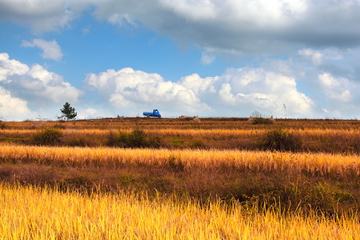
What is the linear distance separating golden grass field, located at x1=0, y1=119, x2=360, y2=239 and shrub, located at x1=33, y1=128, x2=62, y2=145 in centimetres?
633

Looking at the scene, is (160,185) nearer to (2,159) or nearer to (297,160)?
(297,160)

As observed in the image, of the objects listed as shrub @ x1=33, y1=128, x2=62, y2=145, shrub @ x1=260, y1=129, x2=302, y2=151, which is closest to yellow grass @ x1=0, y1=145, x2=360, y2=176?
shrub @ x1=260, y1=129, x2=302, y2=151

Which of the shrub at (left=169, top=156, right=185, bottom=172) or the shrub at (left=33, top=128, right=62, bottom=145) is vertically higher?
the shrub at (left=33, top=128, right=62, bottom=145)

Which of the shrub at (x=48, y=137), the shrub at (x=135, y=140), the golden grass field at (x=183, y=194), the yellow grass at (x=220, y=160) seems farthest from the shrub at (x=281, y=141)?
the shrub at (x=48, y=137)

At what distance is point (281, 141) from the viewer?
14.5 metres

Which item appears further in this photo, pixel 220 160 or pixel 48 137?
pixel 48 137

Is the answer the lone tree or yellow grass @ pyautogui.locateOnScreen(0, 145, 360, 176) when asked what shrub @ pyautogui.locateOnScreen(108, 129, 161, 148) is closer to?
yellow grass @ pyautogui.locateOnScreen(0, 145, 360, 176)

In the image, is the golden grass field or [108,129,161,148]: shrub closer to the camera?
the golden grass field

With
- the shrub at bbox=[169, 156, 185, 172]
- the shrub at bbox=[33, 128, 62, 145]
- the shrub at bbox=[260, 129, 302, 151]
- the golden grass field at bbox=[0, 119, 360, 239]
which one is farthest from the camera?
the shrub at bbox=[33, 128, 62, 145]

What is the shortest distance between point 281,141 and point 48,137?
56.8 ft

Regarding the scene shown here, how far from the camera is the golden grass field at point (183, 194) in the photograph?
3439 millimetres

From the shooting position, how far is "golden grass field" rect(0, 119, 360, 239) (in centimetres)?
344

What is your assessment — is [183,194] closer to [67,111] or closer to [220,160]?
[220,160]

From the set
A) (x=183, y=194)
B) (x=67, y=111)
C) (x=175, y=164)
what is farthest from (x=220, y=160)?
(x=67, y=111)
